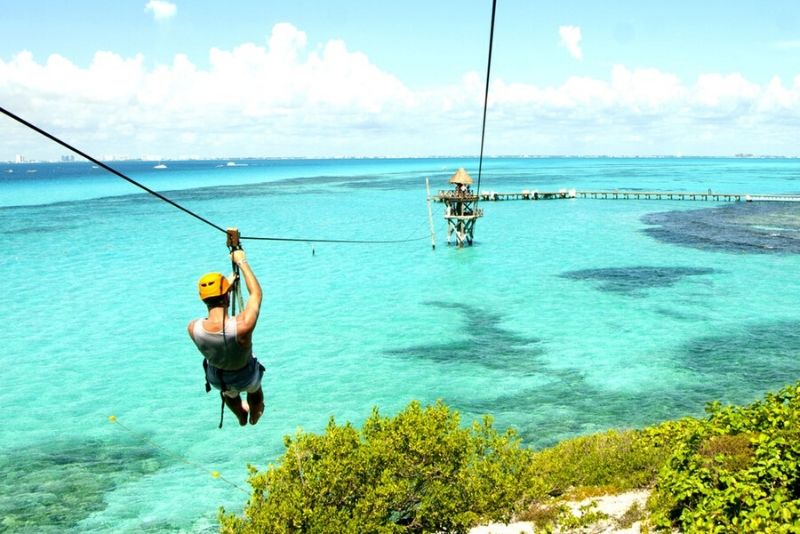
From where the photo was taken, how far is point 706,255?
5184 cm

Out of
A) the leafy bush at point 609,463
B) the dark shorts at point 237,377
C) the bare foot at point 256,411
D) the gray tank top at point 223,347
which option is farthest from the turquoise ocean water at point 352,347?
the gray tank top at point 223,347

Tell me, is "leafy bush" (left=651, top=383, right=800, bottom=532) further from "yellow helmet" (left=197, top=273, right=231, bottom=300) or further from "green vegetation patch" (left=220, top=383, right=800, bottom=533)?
"yellow helmet" (left=197, top=273, right=231, bottom=300)

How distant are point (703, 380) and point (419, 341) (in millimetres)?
12668

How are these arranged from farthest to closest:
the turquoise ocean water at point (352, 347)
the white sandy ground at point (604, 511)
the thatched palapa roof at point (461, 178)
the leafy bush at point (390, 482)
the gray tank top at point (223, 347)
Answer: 1. the thatched palapa roof at point (461, 178)
2. the turquoise ocean water at point (352, 347)
3. the white sandy ground at point (604, 511)
4. the leafy bush at point (390, 482)
5. the gray tank top at point (223, 347)

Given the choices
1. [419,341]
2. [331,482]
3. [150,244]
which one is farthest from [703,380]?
[150,244]

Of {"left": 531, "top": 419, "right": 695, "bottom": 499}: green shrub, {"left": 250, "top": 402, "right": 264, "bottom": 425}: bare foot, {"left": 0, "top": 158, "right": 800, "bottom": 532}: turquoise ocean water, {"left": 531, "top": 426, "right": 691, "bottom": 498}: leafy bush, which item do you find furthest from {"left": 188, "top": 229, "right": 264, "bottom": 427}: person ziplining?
{"left": 0, "top": 158, "right": 800, "bottom": 532}: turquoise ocean water

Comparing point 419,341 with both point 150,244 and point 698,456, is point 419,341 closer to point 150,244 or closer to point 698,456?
point 698,456

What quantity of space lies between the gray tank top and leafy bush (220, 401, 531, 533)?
5.01m

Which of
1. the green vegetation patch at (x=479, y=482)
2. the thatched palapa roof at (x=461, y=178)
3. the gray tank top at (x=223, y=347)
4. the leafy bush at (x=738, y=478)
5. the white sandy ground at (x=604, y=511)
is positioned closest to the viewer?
the gray tank top at (x=223, y=347)

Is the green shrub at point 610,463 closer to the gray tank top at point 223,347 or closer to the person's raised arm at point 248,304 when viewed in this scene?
the gray tank top at point 223,347

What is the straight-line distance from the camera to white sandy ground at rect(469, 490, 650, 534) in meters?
12.1

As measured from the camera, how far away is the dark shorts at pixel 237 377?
6.92 m

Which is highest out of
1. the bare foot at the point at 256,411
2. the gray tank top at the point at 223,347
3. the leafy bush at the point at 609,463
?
the gray tank top at the point at 223,347

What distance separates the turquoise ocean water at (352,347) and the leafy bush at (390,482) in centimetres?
654
